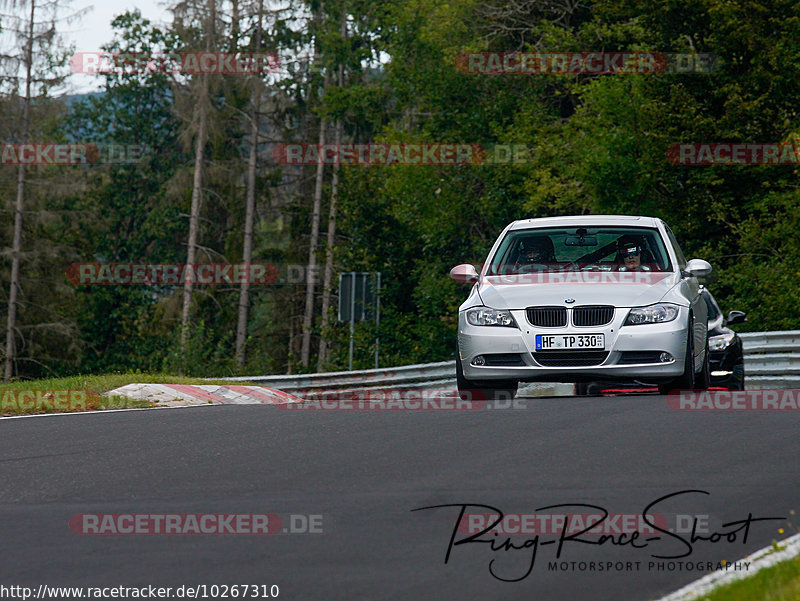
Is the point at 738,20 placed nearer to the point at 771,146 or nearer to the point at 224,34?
the point at 771,146

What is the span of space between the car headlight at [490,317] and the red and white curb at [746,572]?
19.6ft

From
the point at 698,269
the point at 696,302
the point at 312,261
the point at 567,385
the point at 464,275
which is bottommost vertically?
the point at 567,385

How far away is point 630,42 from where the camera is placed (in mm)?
37125

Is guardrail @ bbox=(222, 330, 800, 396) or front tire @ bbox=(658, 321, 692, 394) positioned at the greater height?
front tire @ bbox=(658, 321, 692, 394)

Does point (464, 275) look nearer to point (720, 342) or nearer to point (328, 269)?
point (720, 342)

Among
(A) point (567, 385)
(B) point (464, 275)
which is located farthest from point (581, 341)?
(A) point (567, 385)

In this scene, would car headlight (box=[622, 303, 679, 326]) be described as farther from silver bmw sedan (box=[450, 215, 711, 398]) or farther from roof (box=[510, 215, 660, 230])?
roof (box=[510, 215, 660, 230])

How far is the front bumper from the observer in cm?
1210

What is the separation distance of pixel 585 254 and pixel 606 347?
1.74 m

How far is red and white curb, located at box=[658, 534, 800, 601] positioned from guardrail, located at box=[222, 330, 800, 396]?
12.4 metres

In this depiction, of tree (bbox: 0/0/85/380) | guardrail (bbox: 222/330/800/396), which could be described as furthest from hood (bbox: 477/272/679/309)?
tree (bbox: 0/0/85/380)

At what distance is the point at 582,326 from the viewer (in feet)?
39.9

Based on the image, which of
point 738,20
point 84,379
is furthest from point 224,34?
point 84,379

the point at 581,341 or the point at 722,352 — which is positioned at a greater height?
the point at 581,341
